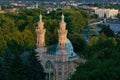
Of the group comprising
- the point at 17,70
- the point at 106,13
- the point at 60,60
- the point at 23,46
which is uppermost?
the point at 17,70

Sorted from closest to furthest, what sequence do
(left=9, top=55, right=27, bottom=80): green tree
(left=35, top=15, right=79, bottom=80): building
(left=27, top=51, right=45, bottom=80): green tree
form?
(left=9, top=55, right=27, bottom=80): green tree → (left=27, top=51, right=45, bottom=80): green tree → (left=35, top=15, right=79, bottom=80): building

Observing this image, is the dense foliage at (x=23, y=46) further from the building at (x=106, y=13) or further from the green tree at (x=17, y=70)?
the building at (x=106, y=13)

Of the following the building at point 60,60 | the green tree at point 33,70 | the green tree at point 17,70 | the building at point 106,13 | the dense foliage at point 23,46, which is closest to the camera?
the green tree at point 17,70

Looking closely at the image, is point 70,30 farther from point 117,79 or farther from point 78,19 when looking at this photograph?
point 117,79

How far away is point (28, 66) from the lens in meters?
32.5

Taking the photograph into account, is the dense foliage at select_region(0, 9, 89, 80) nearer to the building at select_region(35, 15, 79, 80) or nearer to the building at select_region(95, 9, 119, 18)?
the building at select_region(35, 15, 79, 80)

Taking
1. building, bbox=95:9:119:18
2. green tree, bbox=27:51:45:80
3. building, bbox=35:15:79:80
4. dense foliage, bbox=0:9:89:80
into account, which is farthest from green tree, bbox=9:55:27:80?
building, bbox=95:9:119:18

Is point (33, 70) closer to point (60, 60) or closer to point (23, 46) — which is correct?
point (60, 60)

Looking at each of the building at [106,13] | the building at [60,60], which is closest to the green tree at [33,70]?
the building at [60,60]

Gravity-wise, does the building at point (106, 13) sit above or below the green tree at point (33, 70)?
below

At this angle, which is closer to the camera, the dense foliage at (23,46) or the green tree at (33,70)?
the dense foliage at (23,46)

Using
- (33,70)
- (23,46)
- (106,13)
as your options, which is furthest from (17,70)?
(106,13)

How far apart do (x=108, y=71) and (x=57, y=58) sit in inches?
550

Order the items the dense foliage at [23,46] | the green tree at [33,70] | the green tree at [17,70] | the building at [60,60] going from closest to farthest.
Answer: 1. the green tree at [17,70]
2. the dense foliage at [23,46]
3. the green tree at [33,70]
4. the building at [60,60]
